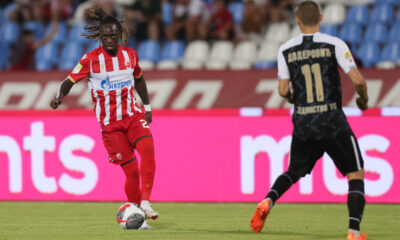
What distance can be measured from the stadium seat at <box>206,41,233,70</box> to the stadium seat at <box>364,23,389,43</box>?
2459 millimetres

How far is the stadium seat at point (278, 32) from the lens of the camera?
1597cm

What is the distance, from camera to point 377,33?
611 inches

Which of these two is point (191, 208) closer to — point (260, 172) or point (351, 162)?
point (260, 172)

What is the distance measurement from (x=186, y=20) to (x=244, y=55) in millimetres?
1623

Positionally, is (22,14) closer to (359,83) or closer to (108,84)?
A: (108,84)

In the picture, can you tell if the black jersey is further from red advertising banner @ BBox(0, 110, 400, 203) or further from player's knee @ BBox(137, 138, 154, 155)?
red advertising banner @ BBox(0, 110, 400, 203)

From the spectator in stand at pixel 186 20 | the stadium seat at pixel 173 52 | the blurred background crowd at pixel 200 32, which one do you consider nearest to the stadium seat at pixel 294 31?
the blurred background crowd at pixel 200 32

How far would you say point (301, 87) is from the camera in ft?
23.1

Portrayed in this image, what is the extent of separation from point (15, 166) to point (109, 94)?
3.70 m

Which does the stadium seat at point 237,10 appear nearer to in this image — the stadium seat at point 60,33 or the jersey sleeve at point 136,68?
the stadium seat at point 60,33

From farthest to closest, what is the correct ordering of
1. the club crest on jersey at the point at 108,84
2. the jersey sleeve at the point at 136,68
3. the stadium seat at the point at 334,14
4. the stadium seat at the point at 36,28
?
the stadium seat at the point at 36,28
the stadium seat at the point at 334,14
the jersey sleeve at the point at 136,68
the club crest on jersey at the point at 108,84

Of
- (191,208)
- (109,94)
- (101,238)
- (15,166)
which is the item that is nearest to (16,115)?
(15,166)

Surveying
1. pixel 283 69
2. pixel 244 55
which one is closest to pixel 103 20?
pixel 283 69

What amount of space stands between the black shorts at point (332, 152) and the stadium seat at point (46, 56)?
1057 cm
